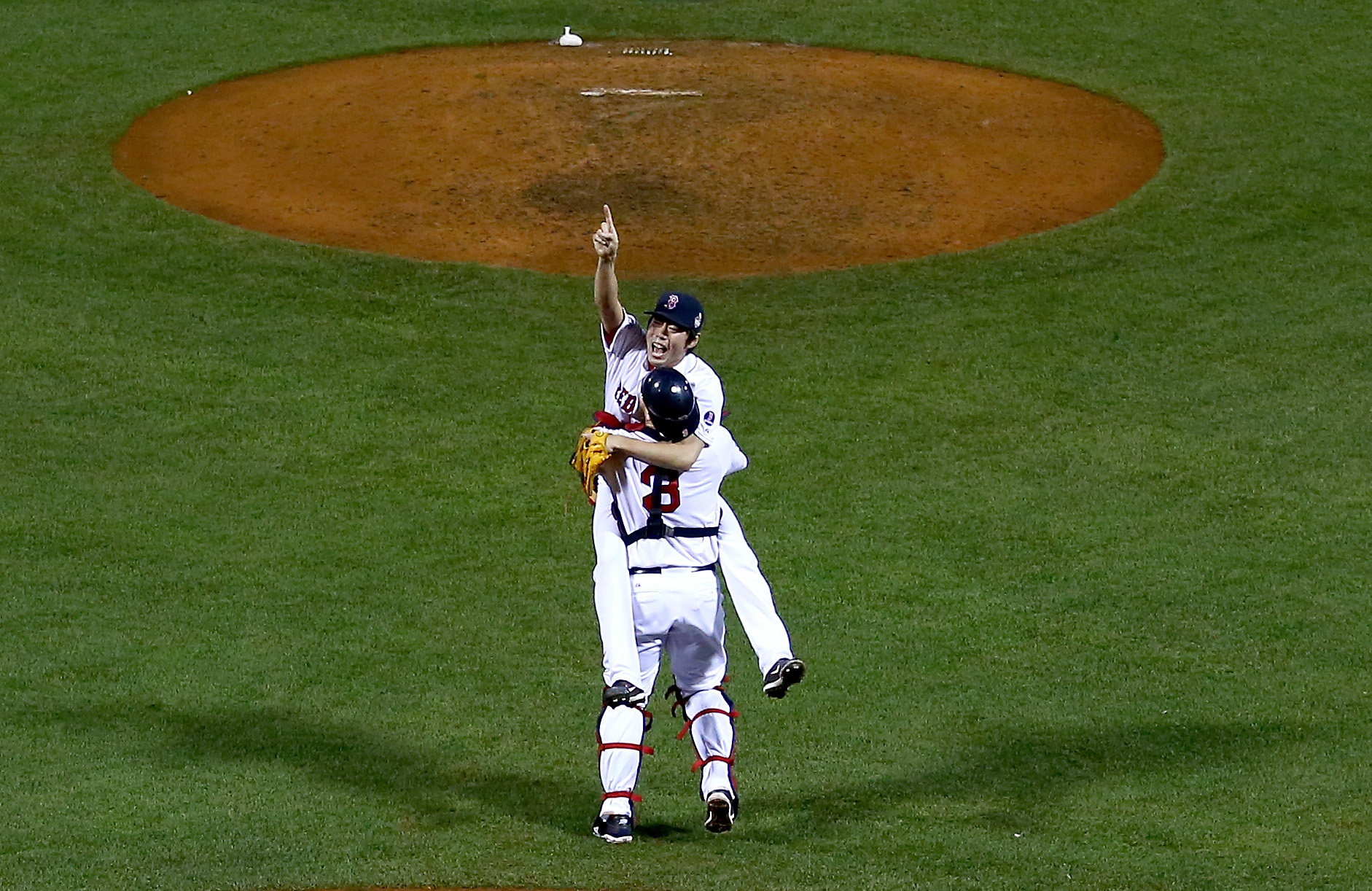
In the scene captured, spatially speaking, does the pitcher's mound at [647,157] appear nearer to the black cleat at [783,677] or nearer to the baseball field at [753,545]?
the baseball field at [753,545]

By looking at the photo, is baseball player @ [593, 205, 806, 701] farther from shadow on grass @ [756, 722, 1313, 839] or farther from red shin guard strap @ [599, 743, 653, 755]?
shadow on grass @ [756, 722, 1313, 839]

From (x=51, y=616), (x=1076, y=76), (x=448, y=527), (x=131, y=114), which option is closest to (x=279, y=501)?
(x=448, y=527)

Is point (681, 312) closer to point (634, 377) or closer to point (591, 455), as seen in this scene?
point (634, 377)

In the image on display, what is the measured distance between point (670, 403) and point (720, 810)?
1654 millimetres

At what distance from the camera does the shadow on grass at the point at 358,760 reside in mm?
8180

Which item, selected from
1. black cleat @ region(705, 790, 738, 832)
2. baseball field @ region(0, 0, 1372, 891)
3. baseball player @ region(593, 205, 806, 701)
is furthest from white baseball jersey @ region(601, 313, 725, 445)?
baseball field @ region(0, 0, 1372, 891)

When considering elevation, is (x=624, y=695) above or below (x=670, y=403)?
below

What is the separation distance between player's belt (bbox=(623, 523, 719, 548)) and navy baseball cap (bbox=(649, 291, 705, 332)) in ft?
2.58

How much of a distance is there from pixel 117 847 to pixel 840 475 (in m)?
5.99

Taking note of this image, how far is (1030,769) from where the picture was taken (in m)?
8.77

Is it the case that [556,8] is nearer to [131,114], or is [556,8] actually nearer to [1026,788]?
[131,114]

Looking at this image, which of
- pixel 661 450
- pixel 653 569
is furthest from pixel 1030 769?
pixel 661 450

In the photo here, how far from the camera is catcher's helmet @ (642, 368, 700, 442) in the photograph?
7508mm

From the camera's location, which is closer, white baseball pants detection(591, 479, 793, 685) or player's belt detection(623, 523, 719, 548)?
white baseball pants detection(591, 479, 793, 685)
